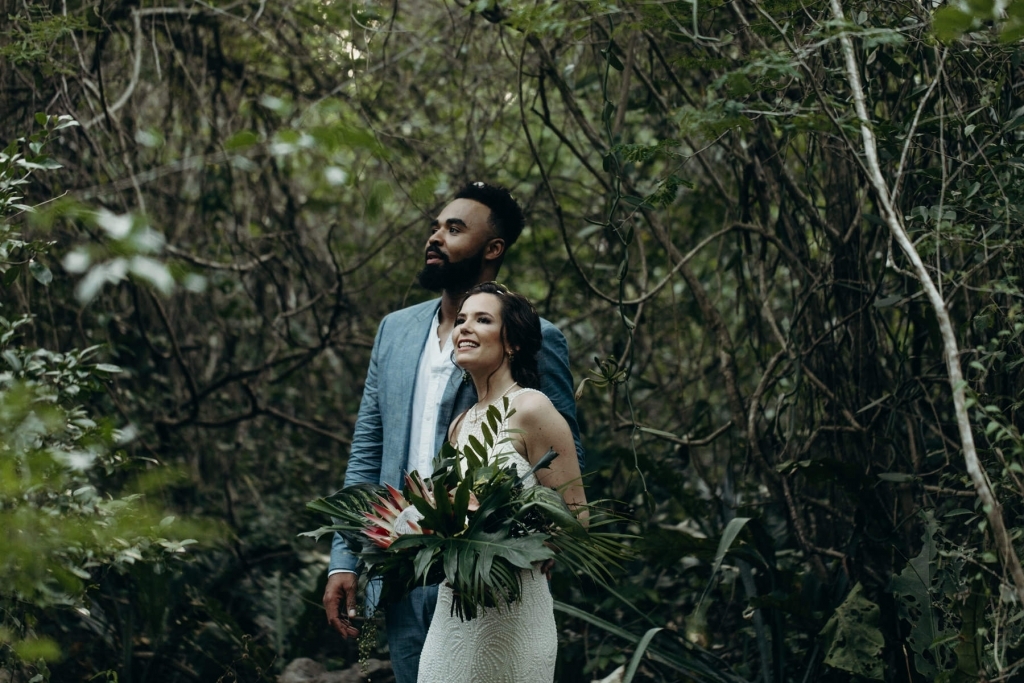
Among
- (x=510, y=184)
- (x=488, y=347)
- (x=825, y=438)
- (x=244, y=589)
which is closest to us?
(x=488, y=347)

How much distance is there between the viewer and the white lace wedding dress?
230cm

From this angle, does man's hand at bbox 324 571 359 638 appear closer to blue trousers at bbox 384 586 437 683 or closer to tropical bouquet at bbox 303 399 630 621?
blue trousers at bbox 384 586 437 683

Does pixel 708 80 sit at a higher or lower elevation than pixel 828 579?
higher

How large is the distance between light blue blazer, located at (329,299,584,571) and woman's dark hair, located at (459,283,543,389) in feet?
0.45

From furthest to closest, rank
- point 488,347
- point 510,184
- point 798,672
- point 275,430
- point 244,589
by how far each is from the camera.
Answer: point 275,430 < point 510,184 < point 244,589 < point 798,672 < point 488,347

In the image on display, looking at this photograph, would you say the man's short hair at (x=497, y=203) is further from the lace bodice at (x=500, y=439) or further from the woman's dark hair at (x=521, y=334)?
the lace bodice at (x=500, y=439)

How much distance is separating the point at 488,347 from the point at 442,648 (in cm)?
78

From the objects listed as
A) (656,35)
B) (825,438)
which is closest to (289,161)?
(656,35)

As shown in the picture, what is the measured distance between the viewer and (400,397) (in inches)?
114

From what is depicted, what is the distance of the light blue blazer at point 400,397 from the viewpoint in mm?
2814

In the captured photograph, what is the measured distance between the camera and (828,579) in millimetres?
3889

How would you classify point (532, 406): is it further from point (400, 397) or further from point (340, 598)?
point (340, 598)

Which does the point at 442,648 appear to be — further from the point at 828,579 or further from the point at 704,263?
the point at 704,263

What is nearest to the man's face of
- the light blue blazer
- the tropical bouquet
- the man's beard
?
the man's beard
